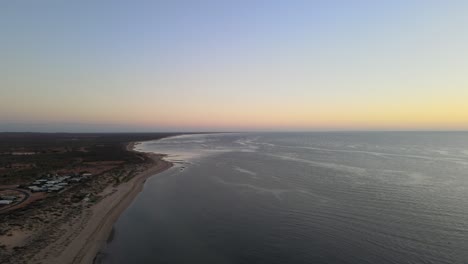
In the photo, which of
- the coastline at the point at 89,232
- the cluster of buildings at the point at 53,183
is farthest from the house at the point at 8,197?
the coastline at the point at 89,232

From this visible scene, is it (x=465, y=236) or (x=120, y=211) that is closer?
(x=465, y=236)

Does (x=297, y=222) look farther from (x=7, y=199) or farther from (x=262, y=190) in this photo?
(x=7, y=199)

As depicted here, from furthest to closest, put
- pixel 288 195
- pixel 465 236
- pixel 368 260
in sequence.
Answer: pixel 288 195
pixel 465 236
pixel 368 260

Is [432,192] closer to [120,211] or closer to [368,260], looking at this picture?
[368,260]

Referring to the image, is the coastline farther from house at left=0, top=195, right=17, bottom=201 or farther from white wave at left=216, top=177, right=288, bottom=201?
white wave at left=216, top=177, right=288, bottom=201

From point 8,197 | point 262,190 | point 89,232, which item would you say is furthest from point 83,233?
point 262,190

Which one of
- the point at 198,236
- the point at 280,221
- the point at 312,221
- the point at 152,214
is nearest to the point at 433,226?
the point at 312,221

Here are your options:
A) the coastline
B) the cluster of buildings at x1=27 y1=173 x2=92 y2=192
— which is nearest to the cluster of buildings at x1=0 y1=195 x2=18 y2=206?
the cluster of buildings at x1=27 y1=173 x2=92 y2=192
